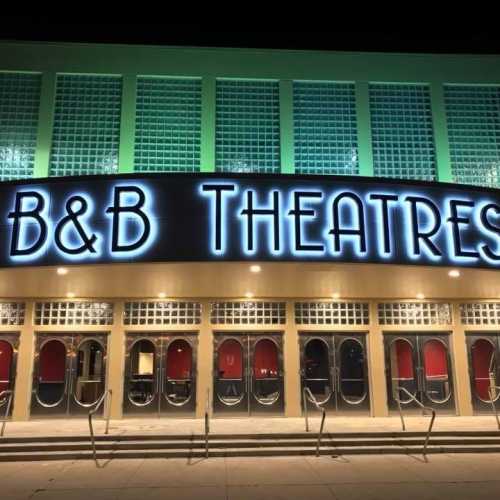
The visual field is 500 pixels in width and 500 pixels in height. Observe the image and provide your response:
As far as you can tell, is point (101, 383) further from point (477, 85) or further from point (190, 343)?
point (477, 85)

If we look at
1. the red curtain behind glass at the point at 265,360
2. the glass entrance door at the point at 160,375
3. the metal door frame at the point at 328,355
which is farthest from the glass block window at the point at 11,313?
the metal door frame at the point at 328,355

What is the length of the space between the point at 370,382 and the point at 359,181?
6.57 metres

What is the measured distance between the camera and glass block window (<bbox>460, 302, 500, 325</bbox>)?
1572cm

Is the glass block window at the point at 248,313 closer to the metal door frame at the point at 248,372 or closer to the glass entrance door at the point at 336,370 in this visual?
the metal door frame at the point at 248,372

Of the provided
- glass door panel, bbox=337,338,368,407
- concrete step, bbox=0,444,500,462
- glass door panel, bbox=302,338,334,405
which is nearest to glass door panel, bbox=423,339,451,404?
A: glass door panel, bbox=337,338,368,407

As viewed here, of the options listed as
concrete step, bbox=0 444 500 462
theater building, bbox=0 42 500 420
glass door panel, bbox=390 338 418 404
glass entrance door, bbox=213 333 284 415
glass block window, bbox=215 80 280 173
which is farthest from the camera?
glass block window, bbox=215 80 280 173

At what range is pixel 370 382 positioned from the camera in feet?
49.6

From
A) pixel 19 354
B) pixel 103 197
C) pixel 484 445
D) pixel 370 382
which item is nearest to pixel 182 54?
pixel 103 197

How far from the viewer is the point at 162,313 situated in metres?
15.1

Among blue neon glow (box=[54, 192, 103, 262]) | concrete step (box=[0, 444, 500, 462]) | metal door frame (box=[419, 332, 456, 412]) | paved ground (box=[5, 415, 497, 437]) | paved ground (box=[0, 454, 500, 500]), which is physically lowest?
paved ground (box=[0, 454, 500, 500])

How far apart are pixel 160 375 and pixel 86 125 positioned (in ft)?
26.6

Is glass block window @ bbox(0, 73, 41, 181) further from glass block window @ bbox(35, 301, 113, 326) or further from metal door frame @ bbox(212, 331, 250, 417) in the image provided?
metal door frame @ bbox(212, 331, 250, 417)

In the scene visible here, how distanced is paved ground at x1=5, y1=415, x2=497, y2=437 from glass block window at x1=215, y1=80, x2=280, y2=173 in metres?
7.53

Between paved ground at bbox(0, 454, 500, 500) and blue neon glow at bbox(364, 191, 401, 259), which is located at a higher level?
blue neon glow at bbox(364, 191, 401, 259)
